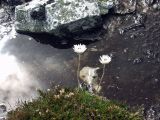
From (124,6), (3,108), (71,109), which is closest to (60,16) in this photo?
(124,6)

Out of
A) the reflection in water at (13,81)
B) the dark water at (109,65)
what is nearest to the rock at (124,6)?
the dark water at (109,65)

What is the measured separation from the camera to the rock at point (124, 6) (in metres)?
12.5

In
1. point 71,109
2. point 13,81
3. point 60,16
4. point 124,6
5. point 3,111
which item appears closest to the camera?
point 71,109

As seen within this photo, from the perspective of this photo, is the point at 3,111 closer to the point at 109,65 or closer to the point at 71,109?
the point at 71,109

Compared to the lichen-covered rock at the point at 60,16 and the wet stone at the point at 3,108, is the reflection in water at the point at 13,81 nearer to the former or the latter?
the wet stone at the point at 3,108

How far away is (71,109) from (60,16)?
3905 millimetres

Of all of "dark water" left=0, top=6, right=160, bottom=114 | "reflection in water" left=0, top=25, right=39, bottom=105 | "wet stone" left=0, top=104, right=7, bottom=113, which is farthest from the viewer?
"reflection in water" left=0, top=25, right=39, bottom=105

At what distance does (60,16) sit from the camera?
39.4 ft

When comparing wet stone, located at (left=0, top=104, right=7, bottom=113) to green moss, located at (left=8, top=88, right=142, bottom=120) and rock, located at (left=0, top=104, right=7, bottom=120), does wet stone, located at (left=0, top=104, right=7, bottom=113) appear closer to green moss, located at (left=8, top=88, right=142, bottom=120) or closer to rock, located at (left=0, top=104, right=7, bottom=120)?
rock, located at (left=0, top=104, right=7, bottom=120)

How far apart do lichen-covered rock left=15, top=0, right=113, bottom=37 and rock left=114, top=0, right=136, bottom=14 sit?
1.04 feet

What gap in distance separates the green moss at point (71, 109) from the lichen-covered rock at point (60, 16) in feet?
10.4

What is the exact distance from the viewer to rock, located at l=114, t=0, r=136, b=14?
12.5 meters

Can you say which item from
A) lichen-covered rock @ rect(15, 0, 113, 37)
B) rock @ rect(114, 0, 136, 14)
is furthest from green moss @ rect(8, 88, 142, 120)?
rock @ rect(114, 0, 136, 14)

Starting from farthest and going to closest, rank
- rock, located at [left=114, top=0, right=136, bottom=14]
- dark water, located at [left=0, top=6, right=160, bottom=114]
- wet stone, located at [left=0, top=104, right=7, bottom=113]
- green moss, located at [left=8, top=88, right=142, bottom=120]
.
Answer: rock, located at [left=114, top=0, right=136, bottom=14]
dark water, located at [left=0, top=6, right=160, bottom=114]
wet stone, located at [left=0, top=104, right=7, bottom=113]
green moss, located at [left=8, top=88, right=142, bottom=120]
